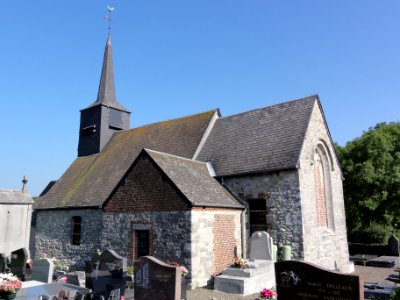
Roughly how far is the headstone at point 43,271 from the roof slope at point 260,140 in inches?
303

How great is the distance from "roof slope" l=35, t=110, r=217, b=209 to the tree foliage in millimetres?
12177

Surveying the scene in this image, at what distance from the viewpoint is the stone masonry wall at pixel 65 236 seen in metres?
16.5

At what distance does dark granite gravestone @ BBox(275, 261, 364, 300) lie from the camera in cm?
542

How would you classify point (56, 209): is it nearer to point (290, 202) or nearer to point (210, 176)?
point (210, 176)

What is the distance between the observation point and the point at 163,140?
19375 mm

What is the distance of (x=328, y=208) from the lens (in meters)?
15.6

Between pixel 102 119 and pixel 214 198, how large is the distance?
13.2 meters

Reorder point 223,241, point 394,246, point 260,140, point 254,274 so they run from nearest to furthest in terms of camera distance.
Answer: point 254,274 < point 223,241 < point 260,140 < point 394,246

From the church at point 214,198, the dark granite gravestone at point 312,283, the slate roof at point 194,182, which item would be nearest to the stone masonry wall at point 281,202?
the church at point 214,198

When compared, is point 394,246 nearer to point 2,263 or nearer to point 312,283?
point 312,283

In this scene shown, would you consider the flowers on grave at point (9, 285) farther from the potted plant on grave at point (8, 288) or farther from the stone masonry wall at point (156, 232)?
the stone masonry wall at point (156, 232)

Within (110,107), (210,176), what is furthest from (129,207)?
(110,107)

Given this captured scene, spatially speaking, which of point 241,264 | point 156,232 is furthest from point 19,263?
point 241,264

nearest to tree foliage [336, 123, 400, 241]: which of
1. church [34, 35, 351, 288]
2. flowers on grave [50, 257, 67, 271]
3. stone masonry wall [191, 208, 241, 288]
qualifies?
church [34, 35, 351, 288]
